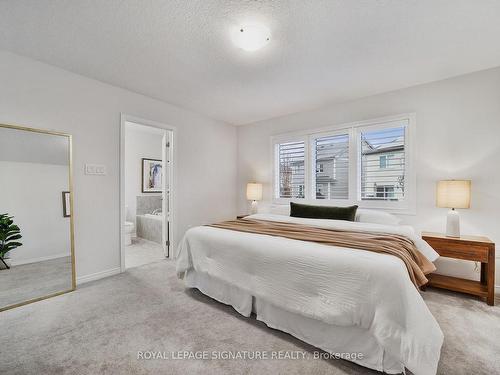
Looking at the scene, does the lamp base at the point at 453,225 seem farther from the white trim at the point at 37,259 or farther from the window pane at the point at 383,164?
the white trim at the point at 37,259

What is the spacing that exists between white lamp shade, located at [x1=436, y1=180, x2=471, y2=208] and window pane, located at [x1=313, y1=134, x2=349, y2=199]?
47.3 inches

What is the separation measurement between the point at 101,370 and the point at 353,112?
13.1ft

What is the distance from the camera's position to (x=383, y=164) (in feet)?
10.6

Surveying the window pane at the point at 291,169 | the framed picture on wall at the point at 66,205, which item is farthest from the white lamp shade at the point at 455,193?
the framed picture on wall at the point at 66,205

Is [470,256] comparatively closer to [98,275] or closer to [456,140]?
[456,140]

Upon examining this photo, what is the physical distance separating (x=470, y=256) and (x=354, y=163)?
1.70 m

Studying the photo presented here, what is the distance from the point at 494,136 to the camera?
2.53 m

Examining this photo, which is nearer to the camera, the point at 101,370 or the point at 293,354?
the point at 101,370

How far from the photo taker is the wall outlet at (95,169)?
9.03 feet

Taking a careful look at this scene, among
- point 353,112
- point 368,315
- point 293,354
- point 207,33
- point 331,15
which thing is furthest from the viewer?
point 353,112

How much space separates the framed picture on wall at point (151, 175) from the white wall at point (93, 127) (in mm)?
2100

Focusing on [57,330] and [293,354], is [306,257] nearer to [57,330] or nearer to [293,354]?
[293,354]

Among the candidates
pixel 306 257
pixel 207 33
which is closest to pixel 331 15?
pixel 207 33

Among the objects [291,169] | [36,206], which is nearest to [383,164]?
[291,169]
